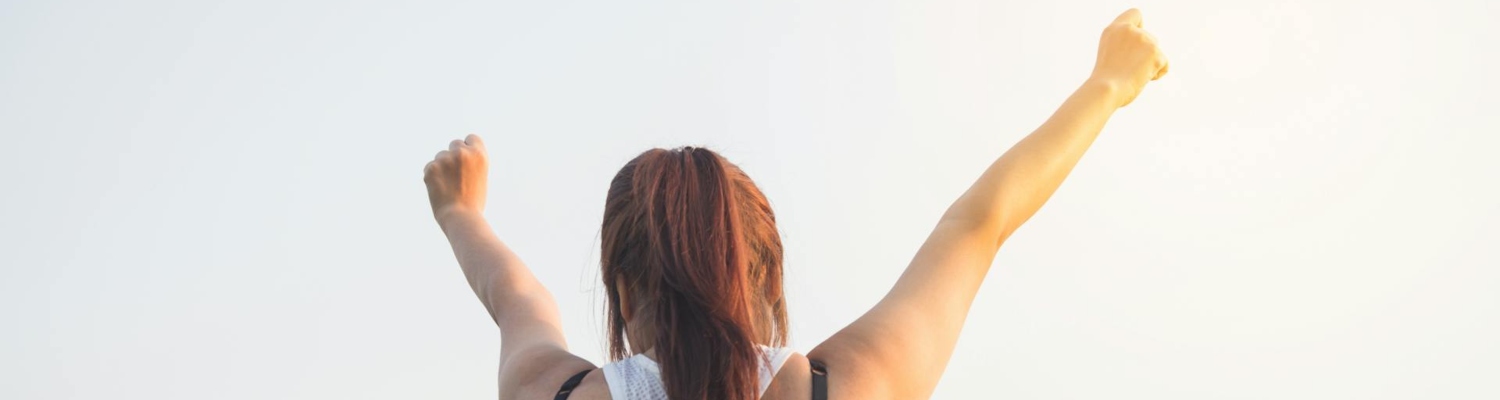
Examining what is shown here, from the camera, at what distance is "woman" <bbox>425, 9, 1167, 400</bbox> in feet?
9.98

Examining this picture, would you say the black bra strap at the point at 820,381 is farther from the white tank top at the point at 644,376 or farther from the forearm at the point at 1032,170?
the forearm at the point at 1032,170

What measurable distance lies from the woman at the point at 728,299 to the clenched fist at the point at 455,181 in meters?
0.65

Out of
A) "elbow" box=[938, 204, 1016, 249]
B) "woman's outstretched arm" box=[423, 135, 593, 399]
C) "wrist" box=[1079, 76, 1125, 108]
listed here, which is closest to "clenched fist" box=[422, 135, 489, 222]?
"woman's outstretched arm" box=[423, 135, 593, 399]

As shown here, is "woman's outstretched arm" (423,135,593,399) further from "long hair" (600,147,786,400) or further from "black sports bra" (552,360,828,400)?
"long hair" (600,147,786,400)

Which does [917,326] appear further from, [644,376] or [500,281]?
[500,281]

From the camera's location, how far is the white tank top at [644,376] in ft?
9.95

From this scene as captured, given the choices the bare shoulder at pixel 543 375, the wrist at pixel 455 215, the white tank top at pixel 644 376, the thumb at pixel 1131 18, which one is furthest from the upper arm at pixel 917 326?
the wrist at pixel 455 215

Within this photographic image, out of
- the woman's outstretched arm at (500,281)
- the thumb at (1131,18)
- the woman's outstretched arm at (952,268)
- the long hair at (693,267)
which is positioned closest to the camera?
the long hair at (693,267)

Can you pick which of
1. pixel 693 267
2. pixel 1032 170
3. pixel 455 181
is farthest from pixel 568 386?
pixel 455 181

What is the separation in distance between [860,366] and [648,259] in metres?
0.49

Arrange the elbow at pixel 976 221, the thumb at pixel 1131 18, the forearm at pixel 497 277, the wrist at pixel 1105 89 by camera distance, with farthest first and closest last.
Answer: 1. the thumb at pixel 1131 18
2. the wrist at pixel 1105 89
3. the forearm at pixel 497 277
4. the elbow at pixel 976 221

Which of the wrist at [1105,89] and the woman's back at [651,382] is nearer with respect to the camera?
the woman's back at [651,382]

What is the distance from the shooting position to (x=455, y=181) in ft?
14.2

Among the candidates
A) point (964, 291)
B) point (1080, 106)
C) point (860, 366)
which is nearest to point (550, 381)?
point (860, 366)
